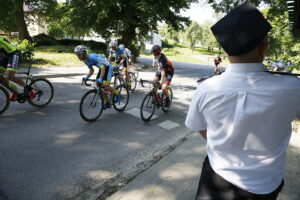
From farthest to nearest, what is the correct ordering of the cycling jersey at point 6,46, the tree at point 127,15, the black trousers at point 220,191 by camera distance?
the tree at point 127,15
the cycling jersey at point 6,46
the black trousers at point 220,191

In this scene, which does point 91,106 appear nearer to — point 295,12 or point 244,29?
point 295,12

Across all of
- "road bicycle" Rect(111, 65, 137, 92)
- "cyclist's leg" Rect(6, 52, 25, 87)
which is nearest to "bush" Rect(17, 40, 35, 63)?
"road bicycle" Rect(111, 65, 137, 92)

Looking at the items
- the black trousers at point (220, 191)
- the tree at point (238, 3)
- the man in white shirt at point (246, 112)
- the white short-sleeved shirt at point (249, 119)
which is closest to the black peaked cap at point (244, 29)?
the man in white shirt at point (246, 112)

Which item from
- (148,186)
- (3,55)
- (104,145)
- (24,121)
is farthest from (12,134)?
(148,186)

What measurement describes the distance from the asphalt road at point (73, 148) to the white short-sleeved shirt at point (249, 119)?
2312mm

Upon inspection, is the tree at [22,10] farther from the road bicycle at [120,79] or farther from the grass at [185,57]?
the road bicycle at [120,79]

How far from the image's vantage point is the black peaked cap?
121 cm

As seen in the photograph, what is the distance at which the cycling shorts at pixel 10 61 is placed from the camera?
19.9 ft

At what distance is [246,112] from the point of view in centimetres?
123

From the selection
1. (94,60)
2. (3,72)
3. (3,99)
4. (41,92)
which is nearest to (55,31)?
(41,92)

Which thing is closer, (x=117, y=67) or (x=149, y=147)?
(x=149, y=147)

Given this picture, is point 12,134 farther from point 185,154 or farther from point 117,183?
point 185,154

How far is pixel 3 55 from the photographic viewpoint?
20.0 ft

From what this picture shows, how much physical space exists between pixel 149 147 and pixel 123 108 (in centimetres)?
264
